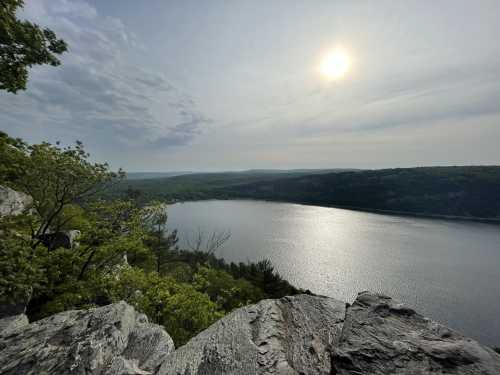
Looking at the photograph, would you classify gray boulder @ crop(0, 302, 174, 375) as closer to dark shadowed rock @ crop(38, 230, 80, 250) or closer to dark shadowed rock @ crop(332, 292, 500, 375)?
dark shadowed rock @ crop(332, 292, 500, 375)

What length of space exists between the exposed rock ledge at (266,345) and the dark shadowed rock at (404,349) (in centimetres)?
1

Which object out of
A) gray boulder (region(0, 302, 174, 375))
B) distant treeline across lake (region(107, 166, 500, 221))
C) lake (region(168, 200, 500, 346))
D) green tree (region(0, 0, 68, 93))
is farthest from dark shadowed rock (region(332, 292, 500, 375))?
distant treeline across lake (region(107, 166, 500, 221))

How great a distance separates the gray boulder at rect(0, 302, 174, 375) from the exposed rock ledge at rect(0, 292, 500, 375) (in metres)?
0.02

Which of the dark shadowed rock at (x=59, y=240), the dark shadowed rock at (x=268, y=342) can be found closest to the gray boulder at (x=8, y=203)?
the dark shadowed rock at (x=59, y=240)

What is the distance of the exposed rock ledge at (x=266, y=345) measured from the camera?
3639 mm

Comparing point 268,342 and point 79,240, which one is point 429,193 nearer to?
point 268,342

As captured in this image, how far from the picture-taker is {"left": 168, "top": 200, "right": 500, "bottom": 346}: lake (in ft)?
137

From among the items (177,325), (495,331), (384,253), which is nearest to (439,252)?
(384,253)

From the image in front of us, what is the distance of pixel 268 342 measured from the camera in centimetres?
479

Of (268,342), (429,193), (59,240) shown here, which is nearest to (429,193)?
(429,193)

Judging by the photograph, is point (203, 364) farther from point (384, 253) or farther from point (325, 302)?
point (384, 253)

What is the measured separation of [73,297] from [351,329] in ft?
38.1

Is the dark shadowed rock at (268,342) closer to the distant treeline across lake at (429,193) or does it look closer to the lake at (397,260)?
the lake at (397,260)

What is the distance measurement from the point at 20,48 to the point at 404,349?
542 inches
